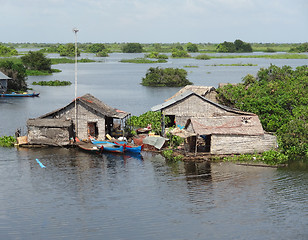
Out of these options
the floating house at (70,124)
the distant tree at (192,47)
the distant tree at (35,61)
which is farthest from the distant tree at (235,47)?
the floating house at (70,124)

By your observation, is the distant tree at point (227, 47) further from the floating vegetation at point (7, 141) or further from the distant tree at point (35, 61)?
the floating vegetation at point (7, 141)

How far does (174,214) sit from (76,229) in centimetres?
408

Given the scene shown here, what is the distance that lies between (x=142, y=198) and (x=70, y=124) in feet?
33.5

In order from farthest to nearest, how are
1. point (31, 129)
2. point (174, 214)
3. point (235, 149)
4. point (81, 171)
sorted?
point (31, 129), point (235, 149), point (81, 171), point (174, 214)

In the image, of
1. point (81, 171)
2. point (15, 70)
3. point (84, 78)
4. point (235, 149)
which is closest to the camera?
point (81, 171)

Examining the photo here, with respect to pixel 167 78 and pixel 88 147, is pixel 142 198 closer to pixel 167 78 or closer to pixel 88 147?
pixel 88 147

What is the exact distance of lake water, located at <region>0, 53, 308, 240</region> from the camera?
18.7m

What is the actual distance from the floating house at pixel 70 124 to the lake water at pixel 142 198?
84cm

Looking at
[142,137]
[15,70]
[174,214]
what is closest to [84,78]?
[15,70]

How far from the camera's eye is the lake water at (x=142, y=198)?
736 inches

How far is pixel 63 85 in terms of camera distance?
72438 mm

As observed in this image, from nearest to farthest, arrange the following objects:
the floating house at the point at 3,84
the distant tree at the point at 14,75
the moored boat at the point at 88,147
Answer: the moored boat at the point at 88,147, the floating house at the point at 3,84, the distant tree at the point at 14,75

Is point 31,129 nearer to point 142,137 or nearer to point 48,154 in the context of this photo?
point 48,154

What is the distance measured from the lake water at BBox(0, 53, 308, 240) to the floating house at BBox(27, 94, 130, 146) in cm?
84
